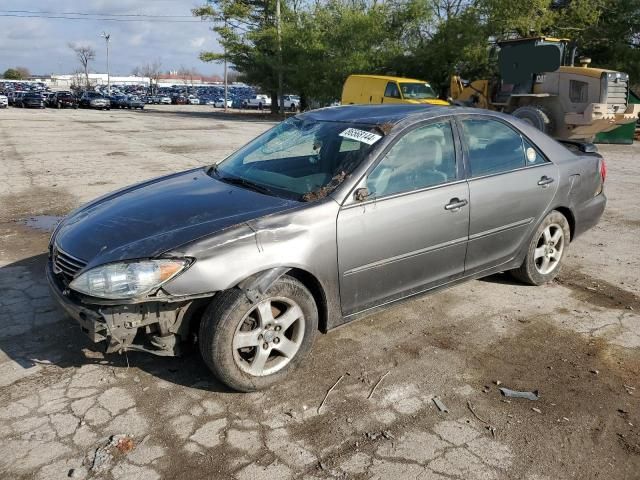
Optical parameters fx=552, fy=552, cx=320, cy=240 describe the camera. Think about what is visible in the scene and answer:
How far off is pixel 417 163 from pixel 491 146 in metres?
0.83

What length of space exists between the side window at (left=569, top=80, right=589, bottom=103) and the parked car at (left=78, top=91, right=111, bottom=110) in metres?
40.0

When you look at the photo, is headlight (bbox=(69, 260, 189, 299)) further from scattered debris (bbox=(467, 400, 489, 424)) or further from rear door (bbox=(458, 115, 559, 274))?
rear door (bbox=(458, 115, 559, 274))

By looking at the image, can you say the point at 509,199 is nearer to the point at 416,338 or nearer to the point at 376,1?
the point at 416,338

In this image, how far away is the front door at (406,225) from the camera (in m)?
3.38

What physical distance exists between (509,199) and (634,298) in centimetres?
150

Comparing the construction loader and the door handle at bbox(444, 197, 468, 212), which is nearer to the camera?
the door handle at bbox(444, 197, 468, 212)

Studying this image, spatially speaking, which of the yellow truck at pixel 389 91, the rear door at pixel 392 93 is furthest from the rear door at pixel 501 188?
the rear door at pixel 392 93

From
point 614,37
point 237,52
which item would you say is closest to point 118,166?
point 614,37

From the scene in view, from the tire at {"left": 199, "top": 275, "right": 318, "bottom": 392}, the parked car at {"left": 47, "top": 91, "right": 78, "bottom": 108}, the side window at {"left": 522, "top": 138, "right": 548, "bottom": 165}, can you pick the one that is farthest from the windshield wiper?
the parked car at {"left": 47, "top": 91, "right": 78, "bottom": 108}

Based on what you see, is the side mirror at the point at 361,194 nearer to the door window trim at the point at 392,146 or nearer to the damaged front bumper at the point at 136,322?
the door window trim at the point at 392,146

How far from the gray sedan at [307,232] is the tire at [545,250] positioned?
0.05 feet

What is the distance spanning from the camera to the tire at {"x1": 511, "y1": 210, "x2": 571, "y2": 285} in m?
4.59

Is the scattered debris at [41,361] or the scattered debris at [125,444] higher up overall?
the scattered debris at [41,361]

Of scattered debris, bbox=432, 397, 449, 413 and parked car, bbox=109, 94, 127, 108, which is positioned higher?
parked car, bbox=109, 94, 127, 108
